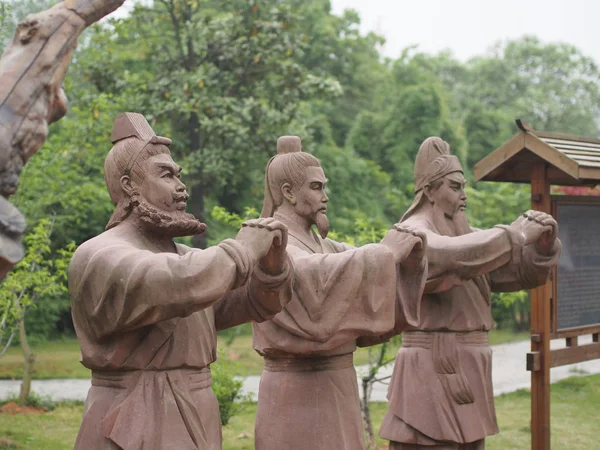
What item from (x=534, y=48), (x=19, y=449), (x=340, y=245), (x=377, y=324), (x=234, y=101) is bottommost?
(x=19, y=449)

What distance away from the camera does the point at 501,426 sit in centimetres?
944

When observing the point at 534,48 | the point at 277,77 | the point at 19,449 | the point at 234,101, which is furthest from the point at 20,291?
the point at 534,48

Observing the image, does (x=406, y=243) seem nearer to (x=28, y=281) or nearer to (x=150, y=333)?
(x=150, y=333)

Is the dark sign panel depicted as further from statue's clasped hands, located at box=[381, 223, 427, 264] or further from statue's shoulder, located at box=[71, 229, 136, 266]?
statue's shoulder, located at box=[71, 229, 136, 266]

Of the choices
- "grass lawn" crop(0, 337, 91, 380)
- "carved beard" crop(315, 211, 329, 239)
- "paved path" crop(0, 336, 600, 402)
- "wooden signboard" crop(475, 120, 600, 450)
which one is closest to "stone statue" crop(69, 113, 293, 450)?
"carved beard" crop(315, 211, 329, 239)

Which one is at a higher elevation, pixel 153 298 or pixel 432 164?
pixel 432 164

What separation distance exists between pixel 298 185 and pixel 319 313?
0.75 m

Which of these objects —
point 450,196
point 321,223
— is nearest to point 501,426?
point 450,196

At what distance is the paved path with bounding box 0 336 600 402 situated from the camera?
1107 centimetres

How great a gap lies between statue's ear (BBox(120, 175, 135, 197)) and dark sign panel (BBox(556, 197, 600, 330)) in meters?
4.09

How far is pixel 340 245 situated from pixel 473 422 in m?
1.66

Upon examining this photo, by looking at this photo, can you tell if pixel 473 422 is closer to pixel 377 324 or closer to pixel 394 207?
pixel 377 324

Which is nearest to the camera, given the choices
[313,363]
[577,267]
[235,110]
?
[313,363]

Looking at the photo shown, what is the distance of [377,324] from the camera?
13.6ft
